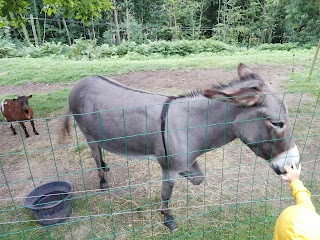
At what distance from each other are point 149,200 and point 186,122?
1.29 m

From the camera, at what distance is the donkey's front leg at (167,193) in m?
2.73

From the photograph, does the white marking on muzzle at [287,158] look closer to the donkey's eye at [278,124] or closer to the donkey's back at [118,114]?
the donkey's eye at [278,124]

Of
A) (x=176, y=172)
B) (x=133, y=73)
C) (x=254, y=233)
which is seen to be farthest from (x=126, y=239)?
(x=133, y=73)

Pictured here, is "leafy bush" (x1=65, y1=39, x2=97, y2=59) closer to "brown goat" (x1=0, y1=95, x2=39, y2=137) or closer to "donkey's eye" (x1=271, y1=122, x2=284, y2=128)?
"brown goat" (x1=0, y1=95, x2=39, y2=137)

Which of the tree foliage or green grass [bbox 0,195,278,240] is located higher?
the tree foliage

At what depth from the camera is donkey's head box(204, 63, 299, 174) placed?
85.3 inches

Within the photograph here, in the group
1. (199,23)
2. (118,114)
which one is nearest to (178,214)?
(118,114)

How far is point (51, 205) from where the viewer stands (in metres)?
2.87

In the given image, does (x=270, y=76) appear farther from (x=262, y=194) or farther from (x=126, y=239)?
(x=126, y=239)

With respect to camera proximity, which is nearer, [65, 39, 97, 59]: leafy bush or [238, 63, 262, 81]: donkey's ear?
[238, 63, 262, 81]: donkey's ear

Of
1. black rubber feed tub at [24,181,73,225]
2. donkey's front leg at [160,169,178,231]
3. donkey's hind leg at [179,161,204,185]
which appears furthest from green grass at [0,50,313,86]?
donkey's front leg at [160,169,178,231]

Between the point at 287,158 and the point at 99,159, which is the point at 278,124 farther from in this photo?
the point at 99,159

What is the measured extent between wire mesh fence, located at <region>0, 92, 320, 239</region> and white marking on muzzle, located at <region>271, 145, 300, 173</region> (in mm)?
263

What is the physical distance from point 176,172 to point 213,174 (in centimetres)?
124
